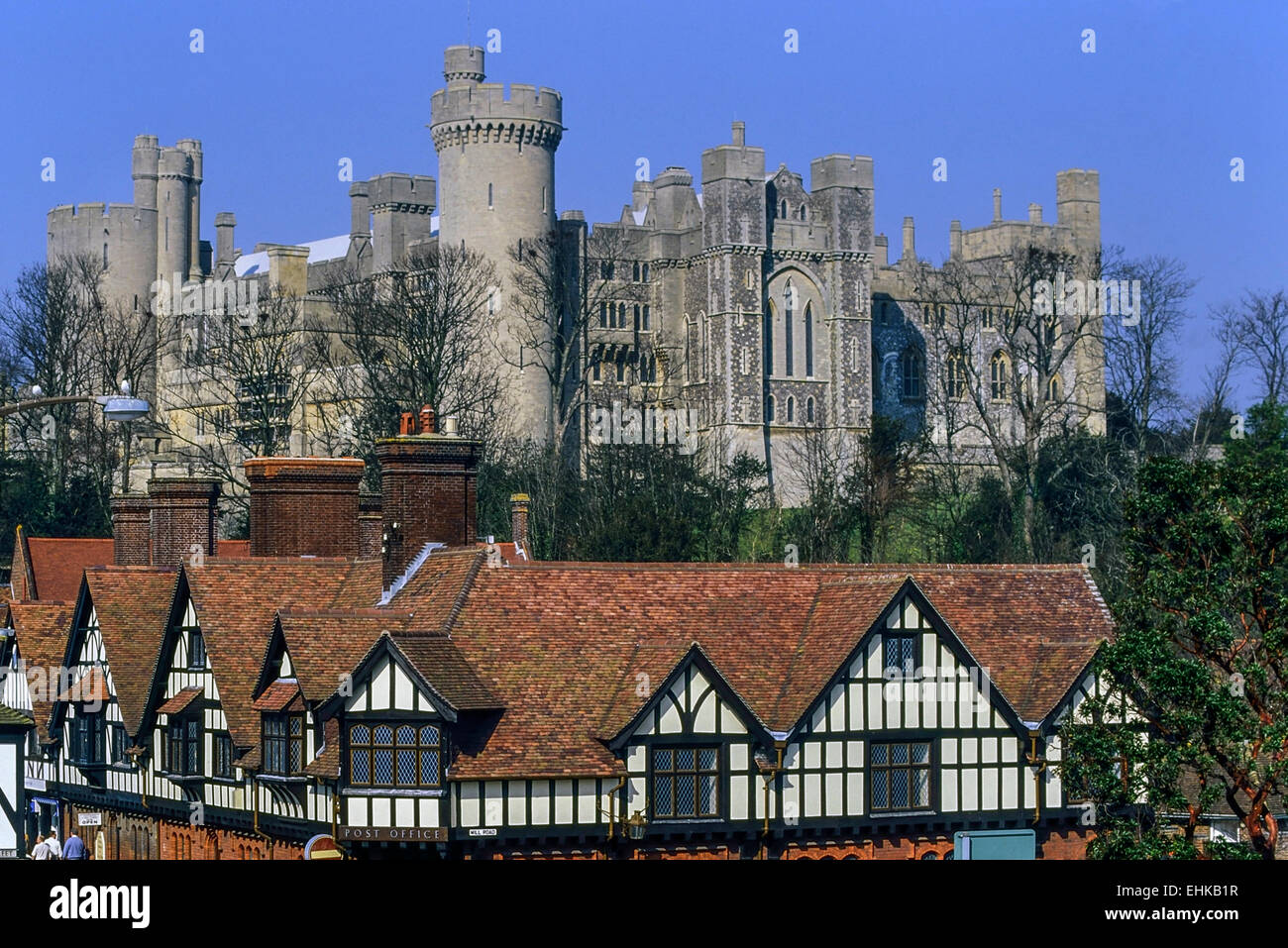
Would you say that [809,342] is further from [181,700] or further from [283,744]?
[283,744]

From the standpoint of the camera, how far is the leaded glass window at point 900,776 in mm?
21047

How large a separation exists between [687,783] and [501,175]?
6243 cm

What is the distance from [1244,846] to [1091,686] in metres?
5.05

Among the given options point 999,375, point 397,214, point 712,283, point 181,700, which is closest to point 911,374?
point 999,375

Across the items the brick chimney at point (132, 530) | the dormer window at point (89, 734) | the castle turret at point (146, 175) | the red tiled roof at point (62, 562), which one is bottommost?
the dormer window at point (89, 734)

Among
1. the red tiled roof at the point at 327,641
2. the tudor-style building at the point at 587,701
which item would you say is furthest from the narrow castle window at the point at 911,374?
the red tiled roof at the point at 327,641

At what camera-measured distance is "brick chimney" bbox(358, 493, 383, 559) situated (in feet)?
83.1

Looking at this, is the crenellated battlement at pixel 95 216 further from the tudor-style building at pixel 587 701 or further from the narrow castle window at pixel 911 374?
the tudor-style building at pixel 587 701

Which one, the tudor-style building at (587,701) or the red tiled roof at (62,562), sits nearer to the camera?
the tudor-style building at (587,701)

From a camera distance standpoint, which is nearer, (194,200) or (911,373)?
(911,373)

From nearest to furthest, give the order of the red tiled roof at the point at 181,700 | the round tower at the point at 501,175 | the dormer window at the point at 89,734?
1. the red tiled roof at the point at 181,700
2. the dormer window at the point at 89,734
3. the round tower at the point at 501,175

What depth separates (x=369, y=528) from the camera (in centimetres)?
2575

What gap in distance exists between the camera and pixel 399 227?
89500 mm

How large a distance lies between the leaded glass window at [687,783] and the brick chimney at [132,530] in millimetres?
12983
